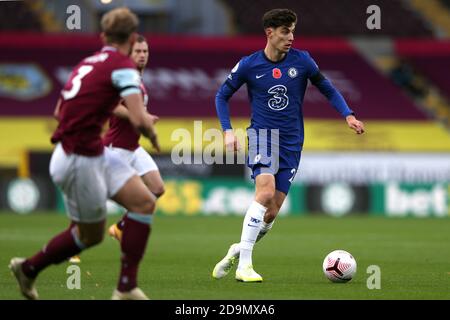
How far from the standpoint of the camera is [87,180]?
23.7ft

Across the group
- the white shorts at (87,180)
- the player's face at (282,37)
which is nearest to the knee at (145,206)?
the white shorts at (87,180)

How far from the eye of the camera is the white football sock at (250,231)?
30.6ft

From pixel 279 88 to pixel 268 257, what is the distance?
3509 millimetres

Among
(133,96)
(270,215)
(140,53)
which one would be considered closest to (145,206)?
(133,96)

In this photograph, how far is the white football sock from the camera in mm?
9328

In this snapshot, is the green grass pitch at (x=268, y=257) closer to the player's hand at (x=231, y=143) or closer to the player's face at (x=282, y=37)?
the player's hand at (x=231, y=143)

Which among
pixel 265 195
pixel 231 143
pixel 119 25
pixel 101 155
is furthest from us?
pixel 265 195

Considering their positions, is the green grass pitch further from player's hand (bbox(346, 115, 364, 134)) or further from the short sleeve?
the short sleeve

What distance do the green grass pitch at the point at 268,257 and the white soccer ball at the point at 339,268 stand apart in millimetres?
103

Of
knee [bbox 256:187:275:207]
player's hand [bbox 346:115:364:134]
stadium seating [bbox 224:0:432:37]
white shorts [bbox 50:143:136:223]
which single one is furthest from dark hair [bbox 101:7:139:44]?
stadium seating [bbox 224:0:432:37]

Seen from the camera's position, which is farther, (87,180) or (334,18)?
(334,18)

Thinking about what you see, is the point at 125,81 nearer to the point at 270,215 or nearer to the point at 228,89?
the point at 228,89
